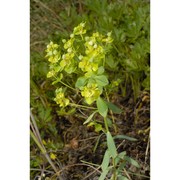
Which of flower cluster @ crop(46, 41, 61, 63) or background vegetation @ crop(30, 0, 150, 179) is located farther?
background vegetation @ crop(30, 0, 150, 179)

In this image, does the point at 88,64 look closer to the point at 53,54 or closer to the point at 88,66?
the point at 88,66

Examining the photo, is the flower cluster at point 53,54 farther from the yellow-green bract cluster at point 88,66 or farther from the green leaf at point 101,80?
the green leaf at point 101,80

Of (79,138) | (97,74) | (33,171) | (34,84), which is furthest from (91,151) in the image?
(97,74)

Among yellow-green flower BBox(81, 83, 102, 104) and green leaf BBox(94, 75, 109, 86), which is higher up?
green leaf BBox(94, 75, 109, 86)

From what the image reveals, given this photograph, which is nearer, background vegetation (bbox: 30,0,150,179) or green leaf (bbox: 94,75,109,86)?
green leaf (bbox: 94,75,109,86)

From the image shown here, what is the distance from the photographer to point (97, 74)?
4.24 ft

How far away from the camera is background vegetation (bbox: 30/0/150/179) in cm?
179

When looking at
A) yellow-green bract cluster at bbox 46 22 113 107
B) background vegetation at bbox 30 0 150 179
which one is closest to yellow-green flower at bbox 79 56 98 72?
yellow-green bract cluster at bbox 46 22 113 107

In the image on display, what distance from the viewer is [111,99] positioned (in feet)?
6.43

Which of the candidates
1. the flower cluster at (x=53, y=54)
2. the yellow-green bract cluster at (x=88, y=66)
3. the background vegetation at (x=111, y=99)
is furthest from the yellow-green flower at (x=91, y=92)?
→ the background vegetation at (x=111, y=99)

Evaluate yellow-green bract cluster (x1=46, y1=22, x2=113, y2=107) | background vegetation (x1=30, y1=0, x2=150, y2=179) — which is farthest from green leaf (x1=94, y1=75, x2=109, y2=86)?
background vegetation (x1=30, y1=0, x2=150, y2=179)

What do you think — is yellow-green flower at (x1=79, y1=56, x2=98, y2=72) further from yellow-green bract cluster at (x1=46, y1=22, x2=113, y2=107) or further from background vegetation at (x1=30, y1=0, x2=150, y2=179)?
background vegetation at (x1=30, y1=0, x2=150, y2=179)

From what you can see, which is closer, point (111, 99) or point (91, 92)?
point (91, 92)

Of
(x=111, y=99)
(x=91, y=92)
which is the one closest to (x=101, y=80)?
(x=91, y=92)
